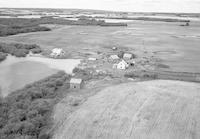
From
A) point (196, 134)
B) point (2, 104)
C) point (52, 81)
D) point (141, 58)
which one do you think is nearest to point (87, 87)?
point (52, 81)

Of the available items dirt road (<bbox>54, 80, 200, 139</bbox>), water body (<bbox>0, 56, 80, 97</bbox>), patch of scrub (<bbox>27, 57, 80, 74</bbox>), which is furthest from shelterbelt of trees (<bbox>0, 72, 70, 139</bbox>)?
patch of scrub (<bbox>27, 57, 80, 74</bbox>)

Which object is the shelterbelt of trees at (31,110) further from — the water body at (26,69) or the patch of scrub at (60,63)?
the patch of scrub at (60,63)

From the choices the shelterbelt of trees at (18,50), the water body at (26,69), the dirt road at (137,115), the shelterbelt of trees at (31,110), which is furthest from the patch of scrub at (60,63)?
the dirt road at (137,115)

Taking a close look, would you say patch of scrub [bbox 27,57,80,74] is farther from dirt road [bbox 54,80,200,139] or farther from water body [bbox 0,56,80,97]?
dirt road [bbox 54,80,200,139]

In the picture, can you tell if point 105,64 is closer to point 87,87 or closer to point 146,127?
point 87,87

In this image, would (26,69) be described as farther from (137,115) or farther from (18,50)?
(137,115)

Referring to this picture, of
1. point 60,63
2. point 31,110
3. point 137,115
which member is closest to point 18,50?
point 60,63

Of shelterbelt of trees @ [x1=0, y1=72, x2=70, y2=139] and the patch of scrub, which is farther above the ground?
shelterbelt of trees @ [x1=0, y1=72, x2=70, y2=139]
